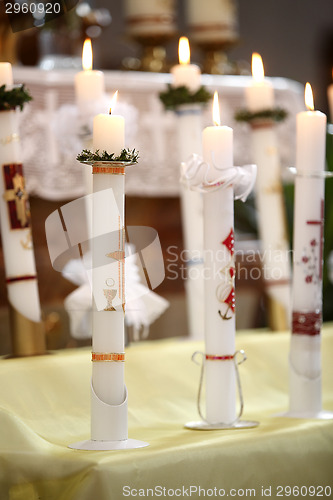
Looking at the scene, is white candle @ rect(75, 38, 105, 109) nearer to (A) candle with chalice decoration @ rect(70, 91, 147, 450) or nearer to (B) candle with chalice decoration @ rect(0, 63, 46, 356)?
(B) candle with chalice decoration @ rect(0, 63, 46, 356)

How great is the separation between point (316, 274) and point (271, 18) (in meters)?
2.07

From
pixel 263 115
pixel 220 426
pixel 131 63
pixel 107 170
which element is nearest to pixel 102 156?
pixel 107 170

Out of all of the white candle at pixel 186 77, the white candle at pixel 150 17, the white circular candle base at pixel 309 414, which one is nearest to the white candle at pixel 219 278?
the white circular candle base at pixel 309 414

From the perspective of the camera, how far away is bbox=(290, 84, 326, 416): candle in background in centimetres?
124

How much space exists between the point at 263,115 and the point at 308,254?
38 centimetres

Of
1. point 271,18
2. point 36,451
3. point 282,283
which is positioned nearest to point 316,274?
point 282,283

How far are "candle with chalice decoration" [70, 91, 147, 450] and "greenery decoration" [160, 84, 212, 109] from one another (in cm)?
46

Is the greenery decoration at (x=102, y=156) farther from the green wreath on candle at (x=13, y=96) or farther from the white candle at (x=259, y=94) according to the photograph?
the white candle at (x=259, y=94)

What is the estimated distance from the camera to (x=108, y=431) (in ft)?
3.28

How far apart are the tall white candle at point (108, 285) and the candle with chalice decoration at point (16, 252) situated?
29cm

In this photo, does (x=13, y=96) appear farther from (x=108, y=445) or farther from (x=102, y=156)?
(x=108, y=445)

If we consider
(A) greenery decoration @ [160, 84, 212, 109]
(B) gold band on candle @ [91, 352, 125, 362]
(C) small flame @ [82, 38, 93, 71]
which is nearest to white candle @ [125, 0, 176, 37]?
(A) greenery decoration @ [160, 84, 212, 109]

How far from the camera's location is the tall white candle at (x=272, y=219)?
1598mm

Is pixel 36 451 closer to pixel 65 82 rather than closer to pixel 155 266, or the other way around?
pixel 155 266
